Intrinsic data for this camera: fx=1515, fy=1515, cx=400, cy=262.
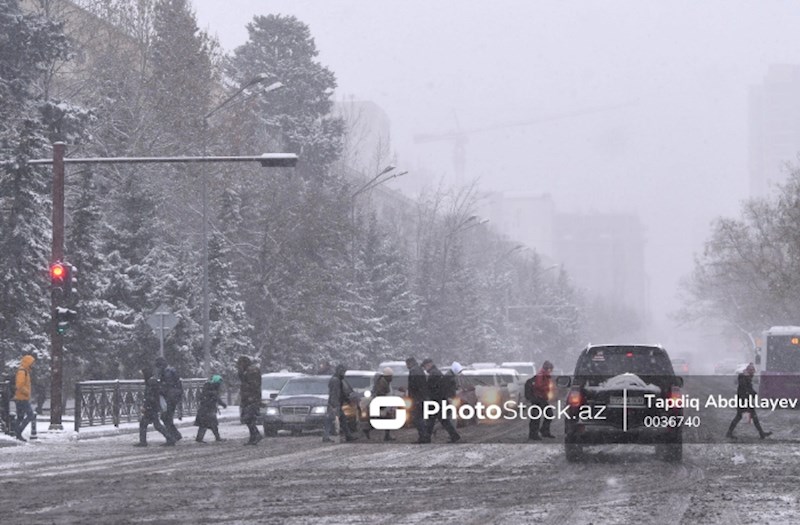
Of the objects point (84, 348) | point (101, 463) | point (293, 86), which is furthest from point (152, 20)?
point (101, 463)

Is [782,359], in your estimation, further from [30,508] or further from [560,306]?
[560,306]

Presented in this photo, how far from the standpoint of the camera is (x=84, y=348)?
48.6 metres

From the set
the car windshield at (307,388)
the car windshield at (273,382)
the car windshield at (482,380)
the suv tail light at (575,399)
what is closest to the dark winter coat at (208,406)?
the car windshield at (307,388)

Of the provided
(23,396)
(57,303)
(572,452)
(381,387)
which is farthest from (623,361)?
(57,303)

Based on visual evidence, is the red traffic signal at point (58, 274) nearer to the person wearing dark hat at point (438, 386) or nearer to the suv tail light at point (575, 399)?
the person wearing dark hat at point (438, 386)

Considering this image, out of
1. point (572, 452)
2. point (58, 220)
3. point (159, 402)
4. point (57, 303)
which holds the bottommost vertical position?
point (572, 452)

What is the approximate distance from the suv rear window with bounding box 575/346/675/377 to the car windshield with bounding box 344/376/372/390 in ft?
48.9

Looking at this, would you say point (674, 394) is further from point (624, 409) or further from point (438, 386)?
point (438, 386)

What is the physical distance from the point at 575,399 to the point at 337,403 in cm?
821

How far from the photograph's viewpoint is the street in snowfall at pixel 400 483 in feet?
49.2

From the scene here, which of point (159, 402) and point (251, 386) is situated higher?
point (251, 386)

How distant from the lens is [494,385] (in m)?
45.4

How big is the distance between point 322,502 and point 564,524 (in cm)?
330

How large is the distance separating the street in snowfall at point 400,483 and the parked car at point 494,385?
1292 centimetres
